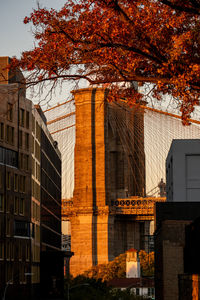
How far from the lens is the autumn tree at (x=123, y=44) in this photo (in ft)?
72.3

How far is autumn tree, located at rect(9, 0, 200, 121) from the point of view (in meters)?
22.0

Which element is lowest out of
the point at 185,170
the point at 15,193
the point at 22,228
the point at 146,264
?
the point at 146,264

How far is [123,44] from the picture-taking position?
2277 cm

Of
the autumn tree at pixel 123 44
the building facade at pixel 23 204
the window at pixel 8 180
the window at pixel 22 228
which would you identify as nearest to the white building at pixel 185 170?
the building facade at pixel 23 204

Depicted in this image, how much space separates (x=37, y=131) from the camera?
106 meters

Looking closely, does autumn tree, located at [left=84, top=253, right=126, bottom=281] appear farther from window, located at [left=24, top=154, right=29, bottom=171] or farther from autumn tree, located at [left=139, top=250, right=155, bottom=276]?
window, located at [left=24, top=154, right=29, bottom=171]

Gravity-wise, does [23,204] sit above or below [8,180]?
below

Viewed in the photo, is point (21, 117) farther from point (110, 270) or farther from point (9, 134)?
point (110, 270)

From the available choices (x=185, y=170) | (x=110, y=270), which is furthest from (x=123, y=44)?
(x=110, y=270)

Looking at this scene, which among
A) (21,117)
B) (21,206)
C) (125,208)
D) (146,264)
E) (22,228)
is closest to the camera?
(22,228)

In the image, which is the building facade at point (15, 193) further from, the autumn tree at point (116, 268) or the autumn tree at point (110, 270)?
the autumn tree at point (110, 270)

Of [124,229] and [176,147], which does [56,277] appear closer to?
[176,147]

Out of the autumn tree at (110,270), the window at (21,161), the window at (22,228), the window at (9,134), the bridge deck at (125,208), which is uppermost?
the window at (9,134)

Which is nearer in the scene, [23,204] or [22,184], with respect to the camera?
[23,204]
